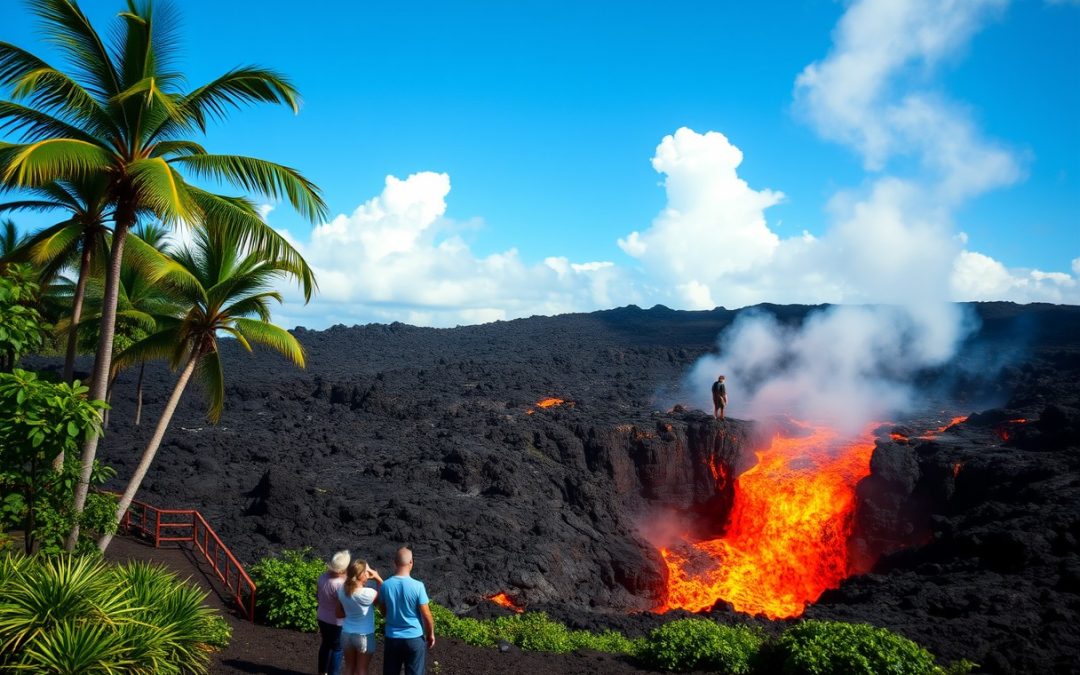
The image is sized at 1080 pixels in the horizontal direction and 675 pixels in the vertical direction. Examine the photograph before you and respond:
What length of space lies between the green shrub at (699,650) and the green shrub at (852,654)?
0.67 m

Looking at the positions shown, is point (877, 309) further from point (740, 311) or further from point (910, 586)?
point (910, 586)

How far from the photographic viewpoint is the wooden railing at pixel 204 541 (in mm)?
11438

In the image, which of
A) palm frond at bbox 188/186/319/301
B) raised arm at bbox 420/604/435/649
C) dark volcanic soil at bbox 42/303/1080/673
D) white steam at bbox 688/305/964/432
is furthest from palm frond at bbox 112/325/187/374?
white steam at bbox 688/305/964/432

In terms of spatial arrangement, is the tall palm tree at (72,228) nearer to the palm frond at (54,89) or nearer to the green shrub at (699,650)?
the palm frond at (54,89)

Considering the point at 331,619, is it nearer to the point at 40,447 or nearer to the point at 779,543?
the point at 40,447

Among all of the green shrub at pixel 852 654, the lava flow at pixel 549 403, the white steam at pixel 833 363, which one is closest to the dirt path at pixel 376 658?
the green shrub at pixel 852 654

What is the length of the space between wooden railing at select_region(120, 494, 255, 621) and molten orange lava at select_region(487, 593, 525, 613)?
5.87m

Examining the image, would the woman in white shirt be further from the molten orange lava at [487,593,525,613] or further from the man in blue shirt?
the molten orange lava at [487,593,525,613]

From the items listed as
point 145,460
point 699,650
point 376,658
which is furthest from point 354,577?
point 145,460

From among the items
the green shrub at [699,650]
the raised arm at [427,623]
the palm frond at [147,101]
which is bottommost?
the green shrub at [699,650]

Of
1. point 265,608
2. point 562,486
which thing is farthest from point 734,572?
point 265,608

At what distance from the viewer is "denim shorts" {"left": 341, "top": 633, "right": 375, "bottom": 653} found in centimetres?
700

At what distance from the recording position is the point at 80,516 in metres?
9.33

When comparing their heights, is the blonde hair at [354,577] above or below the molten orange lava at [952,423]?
below
